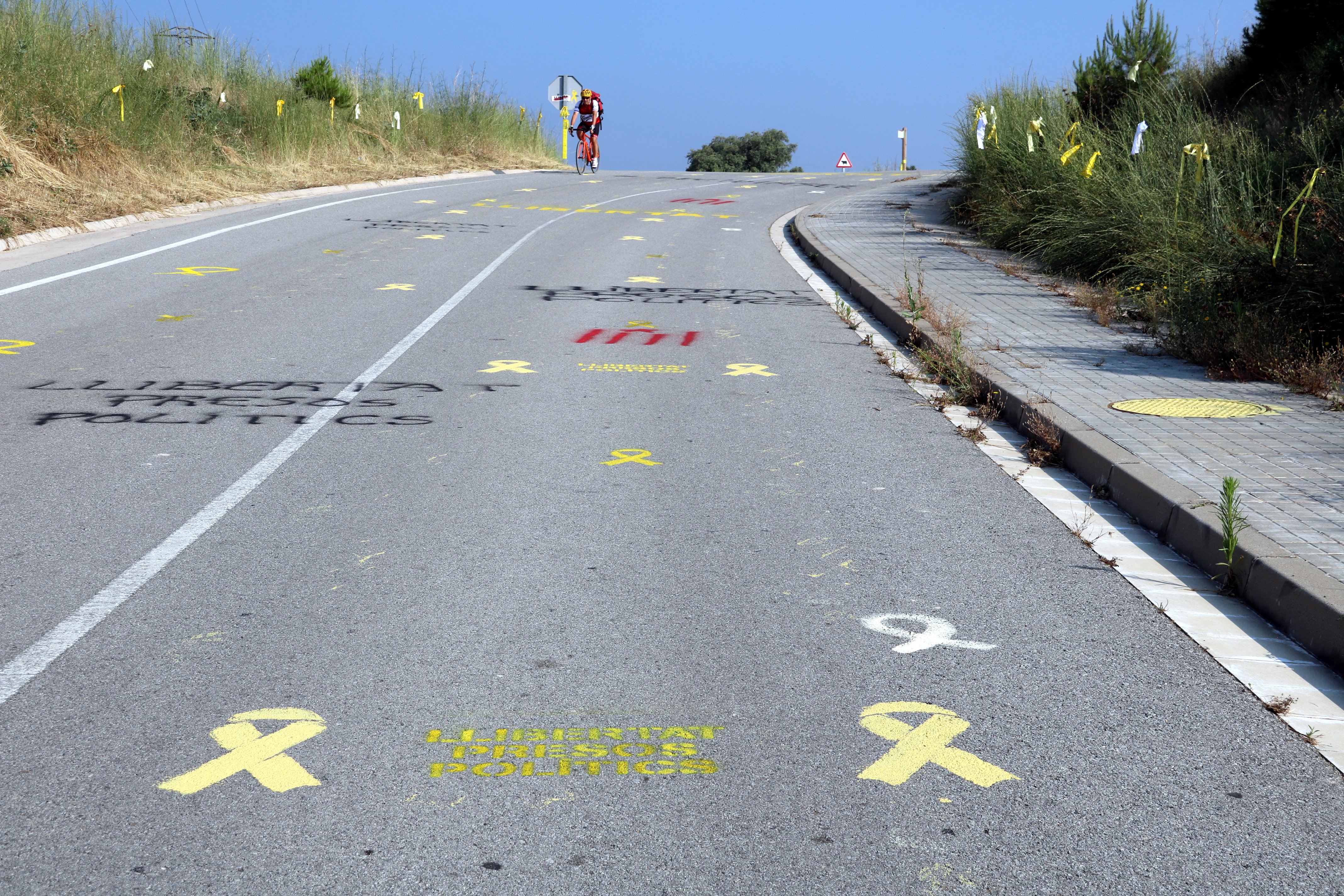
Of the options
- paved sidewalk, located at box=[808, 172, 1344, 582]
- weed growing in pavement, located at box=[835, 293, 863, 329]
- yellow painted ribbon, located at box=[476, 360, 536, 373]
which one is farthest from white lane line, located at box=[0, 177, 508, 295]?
paved sidewalk, located at box=[808, 172, 1344, 582]

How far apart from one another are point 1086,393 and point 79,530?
5608 millimetres

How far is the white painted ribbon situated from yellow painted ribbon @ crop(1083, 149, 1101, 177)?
9844 mm

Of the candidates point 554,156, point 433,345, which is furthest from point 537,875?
point 554,156

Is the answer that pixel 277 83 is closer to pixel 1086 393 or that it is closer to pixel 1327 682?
pixel 1086 393

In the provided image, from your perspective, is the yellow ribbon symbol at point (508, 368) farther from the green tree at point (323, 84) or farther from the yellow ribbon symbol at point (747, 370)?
the green tree at point (323, 84)

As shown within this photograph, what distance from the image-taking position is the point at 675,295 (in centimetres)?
1230

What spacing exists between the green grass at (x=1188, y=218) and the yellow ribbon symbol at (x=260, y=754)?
6.56m

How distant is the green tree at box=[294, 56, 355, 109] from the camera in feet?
91.3

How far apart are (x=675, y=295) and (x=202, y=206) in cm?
Answer: 944

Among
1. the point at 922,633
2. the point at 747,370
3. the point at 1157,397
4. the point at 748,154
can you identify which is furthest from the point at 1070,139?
the point at 748,154

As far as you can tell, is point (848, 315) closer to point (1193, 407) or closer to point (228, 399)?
point (1193, 407)

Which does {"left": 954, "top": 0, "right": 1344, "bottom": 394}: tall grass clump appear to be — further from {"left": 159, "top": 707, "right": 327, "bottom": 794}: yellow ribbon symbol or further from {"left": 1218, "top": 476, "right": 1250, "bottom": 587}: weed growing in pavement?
{"left": 159, "top": 707, "right": 327, "bottom": 794}: yellow ribbon symbol

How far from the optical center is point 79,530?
498 centimetres

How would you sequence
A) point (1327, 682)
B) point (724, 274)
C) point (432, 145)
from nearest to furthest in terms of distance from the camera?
point (1327, 682), point (724, 274), point (432, 145)
